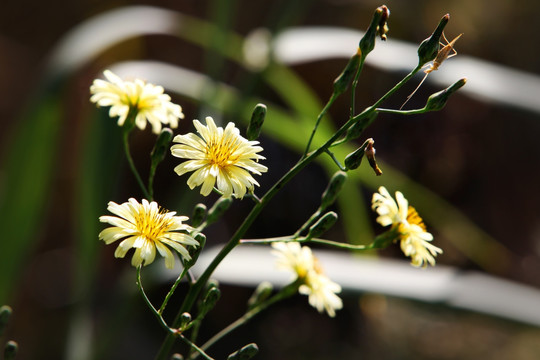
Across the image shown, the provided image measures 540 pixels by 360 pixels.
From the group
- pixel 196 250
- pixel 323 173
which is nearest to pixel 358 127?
pixel 196 250

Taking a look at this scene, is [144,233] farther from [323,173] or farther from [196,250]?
[323,173]

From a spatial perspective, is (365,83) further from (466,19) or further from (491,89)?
(491,89)

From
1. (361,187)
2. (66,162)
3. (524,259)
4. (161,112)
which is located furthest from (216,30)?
(524,259)

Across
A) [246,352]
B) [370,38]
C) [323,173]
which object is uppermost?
[323,173]

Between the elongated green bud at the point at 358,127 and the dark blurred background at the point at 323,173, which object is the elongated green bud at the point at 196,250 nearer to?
the elongated green bud at the point at 358,127

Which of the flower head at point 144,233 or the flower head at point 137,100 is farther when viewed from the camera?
the flower head at point 137,100

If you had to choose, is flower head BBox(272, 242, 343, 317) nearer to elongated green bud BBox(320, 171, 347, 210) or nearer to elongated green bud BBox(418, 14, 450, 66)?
elongated green bud BBox(320, 171, 347, 210)

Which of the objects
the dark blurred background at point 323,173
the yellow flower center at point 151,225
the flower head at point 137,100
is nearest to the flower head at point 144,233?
the yellow flower center at point 151,225
